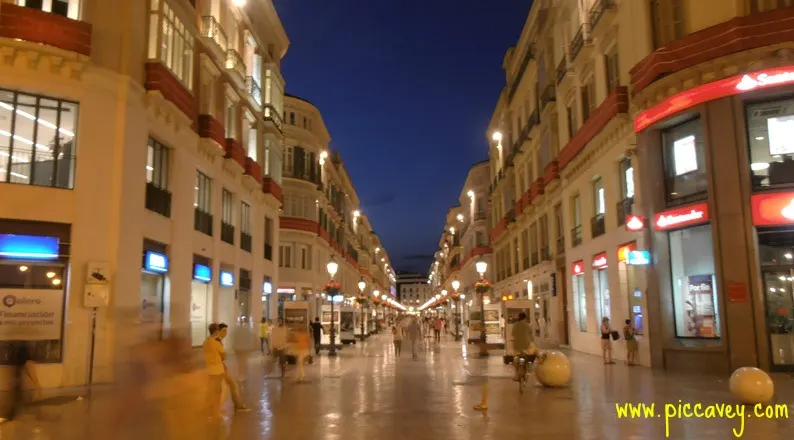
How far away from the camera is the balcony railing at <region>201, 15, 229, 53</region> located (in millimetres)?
25281

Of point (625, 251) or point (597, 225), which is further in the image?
point (597, 225)

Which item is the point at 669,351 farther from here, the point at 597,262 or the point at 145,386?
the point at 145,386

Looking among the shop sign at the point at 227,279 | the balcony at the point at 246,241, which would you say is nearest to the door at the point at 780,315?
the shop sign at the point at 227,279

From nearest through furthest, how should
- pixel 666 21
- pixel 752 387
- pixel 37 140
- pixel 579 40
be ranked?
pixel 752 387
pixel 37 140
pixel 666 21
pixel 579 40

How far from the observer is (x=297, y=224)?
4794 centimetres

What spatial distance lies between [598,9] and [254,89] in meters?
17.2

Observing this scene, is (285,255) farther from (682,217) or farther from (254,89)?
(682,217)

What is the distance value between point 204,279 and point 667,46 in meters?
18.5

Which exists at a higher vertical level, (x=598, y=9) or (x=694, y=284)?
(x=598, y=9)

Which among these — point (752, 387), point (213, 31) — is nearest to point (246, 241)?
point (213, 31)

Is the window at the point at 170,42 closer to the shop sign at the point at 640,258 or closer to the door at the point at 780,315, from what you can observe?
the shop sign at the point at 640,258

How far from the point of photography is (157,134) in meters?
20.5

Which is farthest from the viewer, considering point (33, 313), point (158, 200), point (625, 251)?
point (625, 251)

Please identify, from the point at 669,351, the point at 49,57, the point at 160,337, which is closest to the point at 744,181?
the point at 669,351
